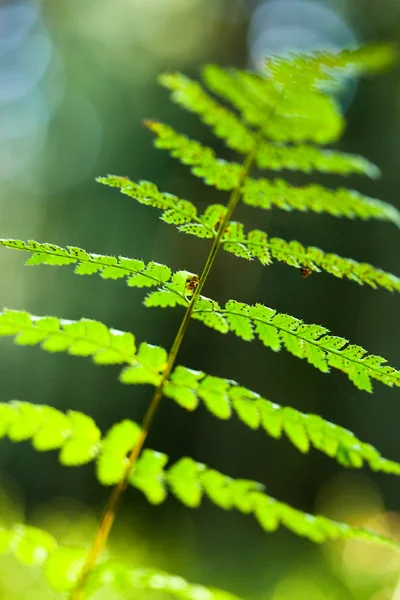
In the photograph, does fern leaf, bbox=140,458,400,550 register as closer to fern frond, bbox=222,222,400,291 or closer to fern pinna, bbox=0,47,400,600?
fern pinna, bbox=0,47,400,600

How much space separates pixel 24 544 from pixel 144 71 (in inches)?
518

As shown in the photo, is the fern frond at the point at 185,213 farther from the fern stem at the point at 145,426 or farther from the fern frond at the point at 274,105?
the fern frond at the point at 274,105

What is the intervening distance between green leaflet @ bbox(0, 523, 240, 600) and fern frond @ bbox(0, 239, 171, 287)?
480 millimetres

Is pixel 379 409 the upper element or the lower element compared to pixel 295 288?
lower

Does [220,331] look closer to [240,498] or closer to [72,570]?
[240,498]

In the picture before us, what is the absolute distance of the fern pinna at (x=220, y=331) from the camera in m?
0.77

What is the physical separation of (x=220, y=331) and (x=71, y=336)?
263 millimetres

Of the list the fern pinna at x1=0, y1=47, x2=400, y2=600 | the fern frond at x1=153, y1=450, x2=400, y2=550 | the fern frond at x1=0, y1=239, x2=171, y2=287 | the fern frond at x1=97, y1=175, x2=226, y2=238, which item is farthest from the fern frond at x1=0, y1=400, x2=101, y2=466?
the fern frond at x1=97, y1=175, x2=226, y2=238

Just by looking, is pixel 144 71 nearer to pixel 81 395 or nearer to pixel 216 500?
pixel 81 395

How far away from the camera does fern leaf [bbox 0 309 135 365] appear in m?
0.76

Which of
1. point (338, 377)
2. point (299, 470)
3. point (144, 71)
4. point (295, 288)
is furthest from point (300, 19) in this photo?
point (299, 470)

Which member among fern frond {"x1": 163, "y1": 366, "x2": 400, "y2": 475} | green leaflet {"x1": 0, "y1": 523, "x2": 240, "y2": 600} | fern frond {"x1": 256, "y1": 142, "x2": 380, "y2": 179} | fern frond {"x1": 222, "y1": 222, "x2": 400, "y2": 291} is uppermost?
fern frond {"x1": 256, "y1": 142, "x2": 380, "y2": 179}

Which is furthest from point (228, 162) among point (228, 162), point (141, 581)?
point (141, 581)

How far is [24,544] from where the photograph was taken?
0.83 m
